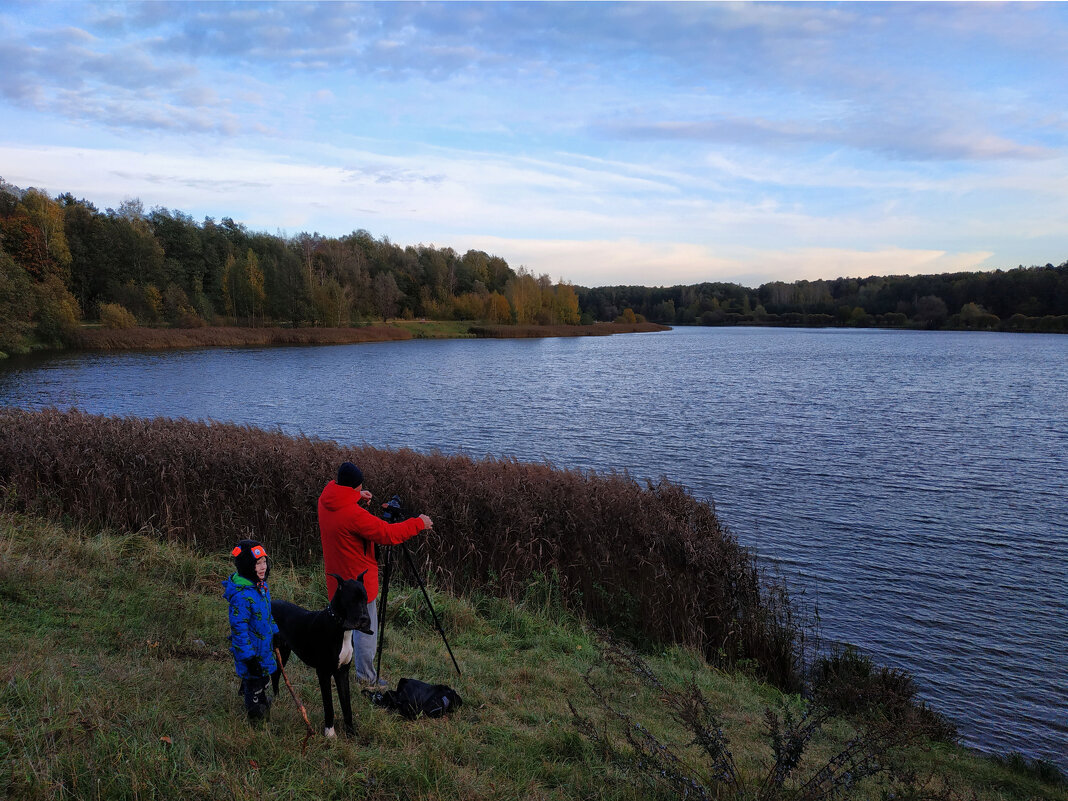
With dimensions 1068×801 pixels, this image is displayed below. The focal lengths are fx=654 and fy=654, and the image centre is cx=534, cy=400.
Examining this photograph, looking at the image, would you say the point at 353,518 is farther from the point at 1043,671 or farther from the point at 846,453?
the point at 846,453

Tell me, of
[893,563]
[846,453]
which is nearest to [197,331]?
[846,453]

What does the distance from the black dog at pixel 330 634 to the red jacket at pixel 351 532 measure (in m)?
0.67

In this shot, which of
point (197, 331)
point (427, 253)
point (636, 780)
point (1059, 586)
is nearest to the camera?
point (636, 780)

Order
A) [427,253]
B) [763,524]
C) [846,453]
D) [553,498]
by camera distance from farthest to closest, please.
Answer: [427,253] < [846,453] < [763,524] < [553,498]

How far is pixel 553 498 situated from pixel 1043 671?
24.0 ft

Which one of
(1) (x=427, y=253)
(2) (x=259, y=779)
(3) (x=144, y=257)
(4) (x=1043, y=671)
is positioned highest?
(1) (x=427, y=253)

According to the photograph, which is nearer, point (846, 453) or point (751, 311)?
point (846, 453)

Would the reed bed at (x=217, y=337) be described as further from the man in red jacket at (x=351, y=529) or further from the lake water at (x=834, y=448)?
the man in red jacket at (x=351, y=529)

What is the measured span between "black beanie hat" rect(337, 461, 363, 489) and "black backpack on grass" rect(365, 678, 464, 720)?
1.72m

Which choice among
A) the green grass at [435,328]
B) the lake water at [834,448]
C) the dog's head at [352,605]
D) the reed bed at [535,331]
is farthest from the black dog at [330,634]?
the reed bed at [535,331]

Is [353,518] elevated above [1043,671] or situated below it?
above

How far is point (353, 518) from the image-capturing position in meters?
5.39

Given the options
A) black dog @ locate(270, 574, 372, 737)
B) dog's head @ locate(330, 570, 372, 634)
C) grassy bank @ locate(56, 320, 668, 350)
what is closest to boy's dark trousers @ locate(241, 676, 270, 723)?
black dog @ locate(270, 574, 372, 737)

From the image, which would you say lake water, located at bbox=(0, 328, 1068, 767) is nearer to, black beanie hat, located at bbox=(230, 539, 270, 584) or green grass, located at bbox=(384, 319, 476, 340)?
black beanie hat, located at bbox=(230, 539, 270, 584)
